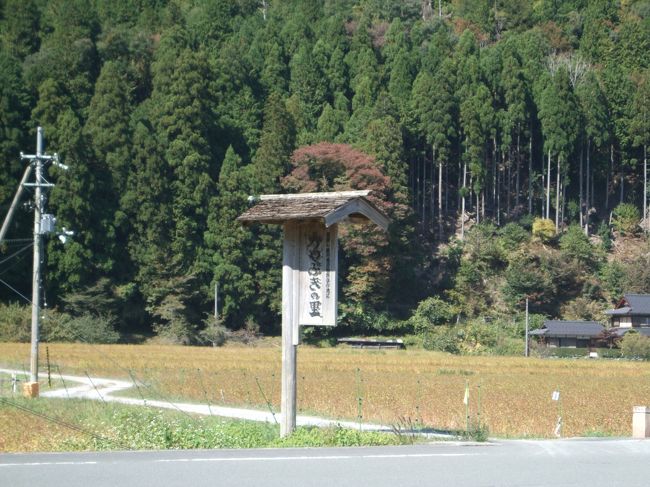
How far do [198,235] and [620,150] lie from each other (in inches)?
1074

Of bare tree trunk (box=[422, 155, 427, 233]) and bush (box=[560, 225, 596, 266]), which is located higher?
bare tree trunk (box=[422, 155, 427, 233])

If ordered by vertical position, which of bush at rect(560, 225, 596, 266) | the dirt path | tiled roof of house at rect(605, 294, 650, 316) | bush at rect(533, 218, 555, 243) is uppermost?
bush at rect(533, 218, 555, 243)

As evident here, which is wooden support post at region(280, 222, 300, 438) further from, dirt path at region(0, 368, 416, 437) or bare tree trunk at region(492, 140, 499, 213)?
bare tree trunk at region(492, 140, 499, 213)

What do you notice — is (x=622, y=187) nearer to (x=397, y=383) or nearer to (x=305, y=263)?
(x=397, y=383)

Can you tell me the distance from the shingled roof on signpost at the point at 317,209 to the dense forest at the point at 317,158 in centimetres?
3017

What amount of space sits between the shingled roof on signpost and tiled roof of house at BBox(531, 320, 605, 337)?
116 ft

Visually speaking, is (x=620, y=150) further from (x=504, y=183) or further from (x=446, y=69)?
(x=446, y=69)

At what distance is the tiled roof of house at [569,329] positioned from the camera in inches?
1820

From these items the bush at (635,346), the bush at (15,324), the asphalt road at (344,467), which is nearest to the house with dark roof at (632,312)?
the bush at (635,346)

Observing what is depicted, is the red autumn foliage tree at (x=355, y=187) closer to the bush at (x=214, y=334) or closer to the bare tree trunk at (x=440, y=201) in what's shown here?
the bare tree trunk at (x=440, y=201)

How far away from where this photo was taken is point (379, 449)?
34.2 ft

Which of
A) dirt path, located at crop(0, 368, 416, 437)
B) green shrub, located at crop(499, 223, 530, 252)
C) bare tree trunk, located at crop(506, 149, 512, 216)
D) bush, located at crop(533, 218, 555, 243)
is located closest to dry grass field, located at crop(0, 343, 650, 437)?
dirt path, located at crop(0, 368, 416, 437)

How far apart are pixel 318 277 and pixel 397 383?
1453cm

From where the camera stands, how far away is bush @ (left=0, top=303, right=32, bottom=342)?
3888cm
